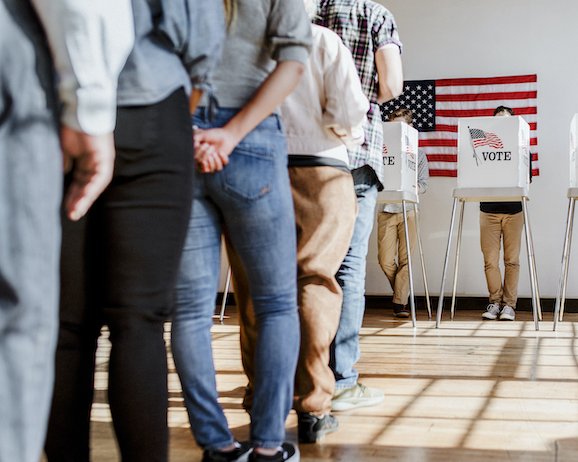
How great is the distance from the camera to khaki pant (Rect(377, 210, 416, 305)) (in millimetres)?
4438

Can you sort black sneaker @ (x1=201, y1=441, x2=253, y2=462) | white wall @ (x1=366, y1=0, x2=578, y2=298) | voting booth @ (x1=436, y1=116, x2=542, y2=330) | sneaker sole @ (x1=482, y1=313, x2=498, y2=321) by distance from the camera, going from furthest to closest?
white wall @ (x1=366, y1=0, x2=578, y2=298) → sneaker sole @ (x1=482, y1=313, x2=498, y2=321) → voting booth @ (x1=436, y1=116, x2=542, y2=330) → black sneaker @ (x1=201, y1=441, x2=253, y2=462)

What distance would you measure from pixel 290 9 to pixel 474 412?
1.16 meters

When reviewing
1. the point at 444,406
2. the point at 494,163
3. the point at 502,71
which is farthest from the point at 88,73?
the point at 502,71

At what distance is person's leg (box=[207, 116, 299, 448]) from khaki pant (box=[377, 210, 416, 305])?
3463mm

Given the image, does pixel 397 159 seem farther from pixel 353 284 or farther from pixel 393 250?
pixel 353 284

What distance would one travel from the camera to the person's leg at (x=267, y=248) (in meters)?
0.97

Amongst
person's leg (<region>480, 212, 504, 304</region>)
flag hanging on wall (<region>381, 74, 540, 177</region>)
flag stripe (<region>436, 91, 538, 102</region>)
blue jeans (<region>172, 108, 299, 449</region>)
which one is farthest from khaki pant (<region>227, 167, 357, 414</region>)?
flag stripe (<region>436, 91, 538, 102</region>)

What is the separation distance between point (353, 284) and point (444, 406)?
43 cm

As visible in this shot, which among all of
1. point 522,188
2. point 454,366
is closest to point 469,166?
point 522,188

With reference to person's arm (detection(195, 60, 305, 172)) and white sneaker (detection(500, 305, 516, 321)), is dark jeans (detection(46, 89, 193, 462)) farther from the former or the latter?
white sneaker (detection(500, 305, 516, 321))

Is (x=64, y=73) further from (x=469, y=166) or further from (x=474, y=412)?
(x=469, y=166)

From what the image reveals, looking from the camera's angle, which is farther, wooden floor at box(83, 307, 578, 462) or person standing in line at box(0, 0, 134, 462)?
wooden floor at box(83, 307, 578, 462)

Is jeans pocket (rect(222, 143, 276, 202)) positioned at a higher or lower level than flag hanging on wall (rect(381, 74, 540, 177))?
lower

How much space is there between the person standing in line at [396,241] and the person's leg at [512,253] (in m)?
0.72
